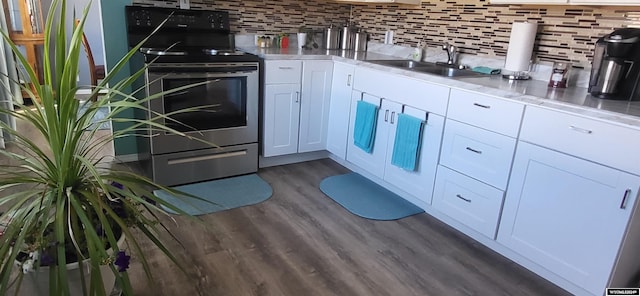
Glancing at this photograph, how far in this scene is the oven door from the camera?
9.12 ft

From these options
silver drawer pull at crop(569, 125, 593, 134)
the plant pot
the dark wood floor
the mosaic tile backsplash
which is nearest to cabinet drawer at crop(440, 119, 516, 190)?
silver drawer pull at crop(569, 125, 593, 134)

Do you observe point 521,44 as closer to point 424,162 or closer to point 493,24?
point 493,24

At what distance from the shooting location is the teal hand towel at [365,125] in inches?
118

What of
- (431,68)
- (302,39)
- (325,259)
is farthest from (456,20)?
(325,259)

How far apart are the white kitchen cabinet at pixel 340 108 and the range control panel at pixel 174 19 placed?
0.96 meters

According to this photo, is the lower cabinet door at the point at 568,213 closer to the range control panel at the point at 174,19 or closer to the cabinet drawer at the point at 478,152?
the cabinet drawer at the point at 478,152

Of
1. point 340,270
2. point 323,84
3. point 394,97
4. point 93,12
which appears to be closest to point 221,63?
point 323,84

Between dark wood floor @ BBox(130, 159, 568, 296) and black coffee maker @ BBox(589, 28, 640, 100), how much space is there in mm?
992

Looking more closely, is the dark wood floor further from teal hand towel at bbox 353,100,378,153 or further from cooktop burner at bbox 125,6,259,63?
cooktop burner at bbox 125,6,259,63

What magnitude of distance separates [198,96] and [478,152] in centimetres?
186

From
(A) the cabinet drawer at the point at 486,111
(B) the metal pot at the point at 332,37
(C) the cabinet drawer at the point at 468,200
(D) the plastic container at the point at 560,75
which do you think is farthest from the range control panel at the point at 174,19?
(D) the plastic container at the point at 560,75

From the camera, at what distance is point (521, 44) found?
2.51 metres

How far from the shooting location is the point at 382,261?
88.0 inches

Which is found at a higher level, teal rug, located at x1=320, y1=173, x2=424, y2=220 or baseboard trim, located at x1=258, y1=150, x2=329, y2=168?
baseboard trim, located at x1=258, y1=150, x2=329, y2=168
